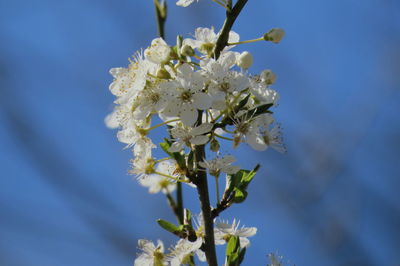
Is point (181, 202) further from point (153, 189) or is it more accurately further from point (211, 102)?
point (211, 102)

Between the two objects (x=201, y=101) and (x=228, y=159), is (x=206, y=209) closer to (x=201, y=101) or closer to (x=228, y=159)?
(x=228, y=159)

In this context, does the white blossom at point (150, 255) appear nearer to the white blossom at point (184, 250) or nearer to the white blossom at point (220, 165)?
the white blossom at point (184, 250)

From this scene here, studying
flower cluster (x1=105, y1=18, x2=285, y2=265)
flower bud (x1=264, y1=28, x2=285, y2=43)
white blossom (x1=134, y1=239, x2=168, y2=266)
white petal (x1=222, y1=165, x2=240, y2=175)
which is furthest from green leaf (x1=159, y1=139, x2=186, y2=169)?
flower bud (x1=264, y1=28, x2=285, y2=43)

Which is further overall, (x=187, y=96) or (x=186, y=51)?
(x=186, y=51)

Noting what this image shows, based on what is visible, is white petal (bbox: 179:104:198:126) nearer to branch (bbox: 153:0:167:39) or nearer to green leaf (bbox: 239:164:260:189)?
green leaf (bbox: 239:164:260:189)

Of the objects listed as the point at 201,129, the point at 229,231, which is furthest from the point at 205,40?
the point at 229,231

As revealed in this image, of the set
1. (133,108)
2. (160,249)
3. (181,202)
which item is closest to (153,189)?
(181,202)
